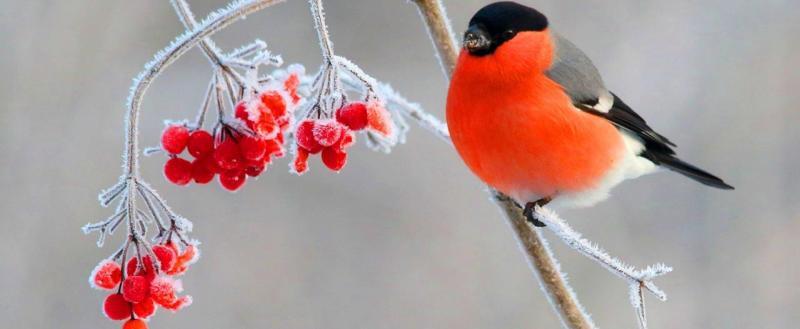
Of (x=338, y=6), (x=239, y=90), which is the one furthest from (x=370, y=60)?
(x=239, y=90)

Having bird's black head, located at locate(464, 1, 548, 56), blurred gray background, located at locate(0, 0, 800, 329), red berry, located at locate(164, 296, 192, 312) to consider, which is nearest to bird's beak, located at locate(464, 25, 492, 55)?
bird's black head, located at locate(464, 1, 548, 56)

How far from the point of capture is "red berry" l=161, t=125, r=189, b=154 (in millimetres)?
808

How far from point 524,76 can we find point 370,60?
220 centimetres

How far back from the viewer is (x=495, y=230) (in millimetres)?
3168

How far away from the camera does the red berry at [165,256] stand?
787 millimetres

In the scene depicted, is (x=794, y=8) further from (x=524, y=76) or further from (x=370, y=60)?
(x=524, y=76)

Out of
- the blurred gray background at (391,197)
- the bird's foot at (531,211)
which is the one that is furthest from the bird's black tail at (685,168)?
the blurred gray background at (391,197)

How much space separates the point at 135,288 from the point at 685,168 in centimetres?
86

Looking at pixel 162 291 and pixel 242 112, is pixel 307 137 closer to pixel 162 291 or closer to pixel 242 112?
pixel 242 112

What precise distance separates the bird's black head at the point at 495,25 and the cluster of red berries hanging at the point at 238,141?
1.06 ft

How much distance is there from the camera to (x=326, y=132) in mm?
814

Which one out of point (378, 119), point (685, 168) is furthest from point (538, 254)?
point (685, 168)

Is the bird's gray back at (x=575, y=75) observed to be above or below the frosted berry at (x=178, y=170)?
below

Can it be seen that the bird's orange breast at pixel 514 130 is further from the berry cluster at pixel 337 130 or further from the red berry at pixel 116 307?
the red berry at pixel 116 307
